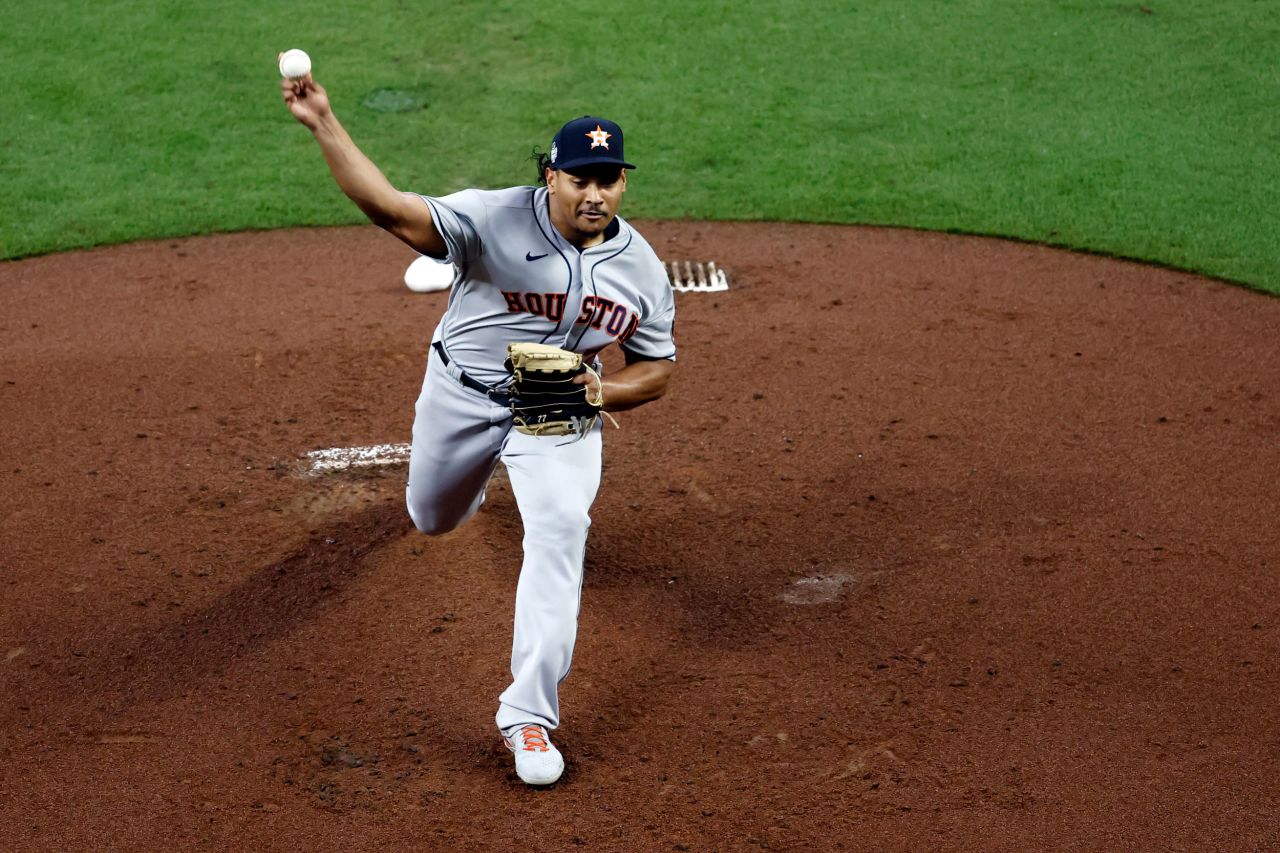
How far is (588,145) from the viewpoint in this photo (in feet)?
13.2

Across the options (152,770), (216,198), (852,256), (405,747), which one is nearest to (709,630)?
(405,747)

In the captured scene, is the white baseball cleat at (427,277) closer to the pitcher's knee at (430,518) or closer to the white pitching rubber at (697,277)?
the white pitching rubber at (697,277)

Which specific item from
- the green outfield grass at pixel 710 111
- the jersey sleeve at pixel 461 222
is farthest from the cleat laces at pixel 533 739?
the green outfield grass at pixel 710 111

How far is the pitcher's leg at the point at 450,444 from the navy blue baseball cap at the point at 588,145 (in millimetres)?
839

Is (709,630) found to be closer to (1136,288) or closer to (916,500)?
(916,500)

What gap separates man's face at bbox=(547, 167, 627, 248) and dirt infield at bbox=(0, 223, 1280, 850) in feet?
4.79

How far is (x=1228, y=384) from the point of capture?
21.6ft

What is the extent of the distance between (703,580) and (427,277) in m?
2.91

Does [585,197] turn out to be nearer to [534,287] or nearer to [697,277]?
[534,287]

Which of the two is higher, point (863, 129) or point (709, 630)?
point (863, 129)

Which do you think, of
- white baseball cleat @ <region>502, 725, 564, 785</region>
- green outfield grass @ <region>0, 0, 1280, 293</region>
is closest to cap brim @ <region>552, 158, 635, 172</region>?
white baseball cleat @ <region>502, 725, 564, 785</region>

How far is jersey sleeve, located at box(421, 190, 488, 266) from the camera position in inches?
158

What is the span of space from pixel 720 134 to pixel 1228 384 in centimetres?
402

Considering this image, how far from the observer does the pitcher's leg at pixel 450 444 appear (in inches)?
175
